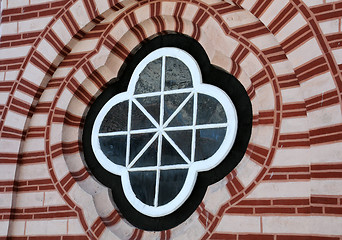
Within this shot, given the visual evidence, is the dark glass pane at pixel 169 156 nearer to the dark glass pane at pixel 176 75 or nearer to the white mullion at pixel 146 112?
the white mullion at pixel 146 112

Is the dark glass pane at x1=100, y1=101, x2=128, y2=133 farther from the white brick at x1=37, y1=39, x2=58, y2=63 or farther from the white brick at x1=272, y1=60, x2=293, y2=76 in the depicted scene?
the white brick at x1=272, y1=60, x2=293, y2=76

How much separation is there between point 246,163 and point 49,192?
1.56 metres

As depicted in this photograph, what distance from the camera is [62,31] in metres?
5.32

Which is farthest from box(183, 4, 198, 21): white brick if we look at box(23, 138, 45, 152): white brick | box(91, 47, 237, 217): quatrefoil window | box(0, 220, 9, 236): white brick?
box(0, 220, 9, 236): white brick

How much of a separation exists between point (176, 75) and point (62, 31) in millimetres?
1003

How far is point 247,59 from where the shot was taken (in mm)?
4605

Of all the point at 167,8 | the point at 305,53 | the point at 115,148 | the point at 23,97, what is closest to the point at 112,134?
the point at 115,148

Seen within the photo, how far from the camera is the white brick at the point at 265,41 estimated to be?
4.52m

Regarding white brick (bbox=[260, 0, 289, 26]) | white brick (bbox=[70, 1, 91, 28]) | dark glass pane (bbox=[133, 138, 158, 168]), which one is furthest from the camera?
white brick (bbox=[70, 1, 91, 28])

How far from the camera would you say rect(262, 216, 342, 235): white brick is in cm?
399

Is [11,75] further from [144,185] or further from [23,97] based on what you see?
[144,185]

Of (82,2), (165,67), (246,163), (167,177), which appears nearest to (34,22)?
(82,2)

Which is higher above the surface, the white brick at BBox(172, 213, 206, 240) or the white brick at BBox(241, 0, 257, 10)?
the white brick at BBox(241, 0, 257, 10)

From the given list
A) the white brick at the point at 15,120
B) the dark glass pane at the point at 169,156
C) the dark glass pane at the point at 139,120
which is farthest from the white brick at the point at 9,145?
the dark glass pane at the point at 169,156
